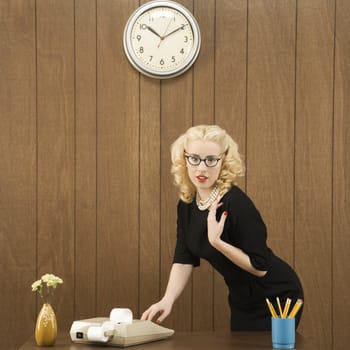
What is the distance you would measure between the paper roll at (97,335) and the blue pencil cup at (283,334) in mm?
545

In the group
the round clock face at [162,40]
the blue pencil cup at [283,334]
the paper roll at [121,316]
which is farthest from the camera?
the round clock face at [162,40]

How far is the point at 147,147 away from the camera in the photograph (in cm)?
350

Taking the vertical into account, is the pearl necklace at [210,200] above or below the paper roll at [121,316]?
above

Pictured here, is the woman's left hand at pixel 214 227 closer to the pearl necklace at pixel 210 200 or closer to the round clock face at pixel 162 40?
the pearl necklace at pixel 210 200

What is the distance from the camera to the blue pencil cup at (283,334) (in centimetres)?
224

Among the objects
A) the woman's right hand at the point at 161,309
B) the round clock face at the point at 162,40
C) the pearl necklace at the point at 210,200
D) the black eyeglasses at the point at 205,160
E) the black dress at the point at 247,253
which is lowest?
the woman's right hand at the point at 161,309

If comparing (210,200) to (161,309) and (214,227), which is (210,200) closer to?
(214,227)

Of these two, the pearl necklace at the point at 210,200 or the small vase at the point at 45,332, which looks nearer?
the small vase at the point at 45,332

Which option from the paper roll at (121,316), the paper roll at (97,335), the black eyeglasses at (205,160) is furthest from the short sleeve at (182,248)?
the paper roll at (97,335)

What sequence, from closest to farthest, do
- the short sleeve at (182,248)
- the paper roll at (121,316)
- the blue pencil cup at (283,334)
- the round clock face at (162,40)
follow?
1. the blue pencil cup at (283,334)
2. the paper roll at (121,316)
3. the short sleeve at (182,248)
4. the round clock face at (162,40)

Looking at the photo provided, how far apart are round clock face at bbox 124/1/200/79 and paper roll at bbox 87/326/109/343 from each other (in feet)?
5.05

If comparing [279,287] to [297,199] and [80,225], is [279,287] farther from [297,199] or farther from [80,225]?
[80,225]

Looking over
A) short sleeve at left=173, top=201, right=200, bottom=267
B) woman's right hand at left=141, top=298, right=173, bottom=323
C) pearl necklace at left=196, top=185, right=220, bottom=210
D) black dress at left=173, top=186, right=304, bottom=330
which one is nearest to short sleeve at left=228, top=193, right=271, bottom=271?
black dress at left=173, top=186, right=304, bottom=330

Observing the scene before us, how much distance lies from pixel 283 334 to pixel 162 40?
5.69ft
